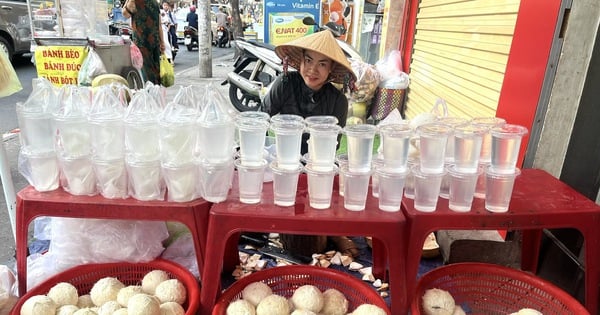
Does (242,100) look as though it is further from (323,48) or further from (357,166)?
(357,166)

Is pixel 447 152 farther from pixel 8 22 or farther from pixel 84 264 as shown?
pixel 8 22

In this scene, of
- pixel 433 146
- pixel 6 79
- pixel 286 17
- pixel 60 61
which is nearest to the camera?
pixel 433 146

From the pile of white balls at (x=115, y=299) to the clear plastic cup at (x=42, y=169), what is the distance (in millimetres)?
431

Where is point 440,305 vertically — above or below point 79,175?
below

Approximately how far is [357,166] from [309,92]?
1420 millimetres

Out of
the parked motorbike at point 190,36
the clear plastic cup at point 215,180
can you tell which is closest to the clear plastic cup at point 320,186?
the clear plastic cup at point 215,180

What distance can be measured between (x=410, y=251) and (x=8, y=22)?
32.9ft

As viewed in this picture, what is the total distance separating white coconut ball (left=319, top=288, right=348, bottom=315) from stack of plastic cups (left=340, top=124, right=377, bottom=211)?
15.7 inches

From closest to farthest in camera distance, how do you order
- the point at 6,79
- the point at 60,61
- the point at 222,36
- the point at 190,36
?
the point at 6,79 < the point at 60,61 < the point at 190,36 < the point at 222,36

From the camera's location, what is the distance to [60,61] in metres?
4.33

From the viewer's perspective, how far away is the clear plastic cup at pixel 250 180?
161cm

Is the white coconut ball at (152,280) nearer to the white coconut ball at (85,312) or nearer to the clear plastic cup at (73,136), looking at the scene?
the white coconut ball at (85,312)

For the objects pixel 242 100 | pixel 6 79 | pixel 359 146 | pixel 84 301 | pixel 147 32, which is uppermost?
pixel 147 32

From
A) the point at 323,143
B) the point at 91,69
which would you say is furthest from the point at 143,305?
the point at 91,69
